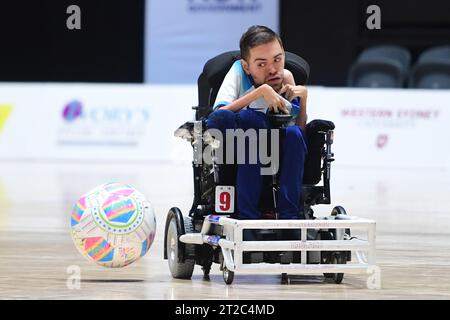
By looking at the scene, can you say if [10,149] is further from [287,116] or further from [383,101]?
[287,116]

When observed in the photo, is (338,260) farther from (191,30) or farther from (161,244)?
(191,30)

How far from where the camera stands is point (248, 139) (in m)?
5.92

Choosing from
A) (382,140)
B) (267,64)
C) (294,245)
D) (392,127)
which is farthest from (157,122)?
(294,245)

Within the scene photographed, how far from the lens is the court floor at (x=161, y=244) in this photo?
5711 millimetres

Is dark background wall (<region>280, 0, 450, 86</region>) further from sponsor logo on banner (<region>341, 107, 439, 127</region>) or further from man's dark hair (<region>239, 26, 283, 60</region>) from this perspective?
man's dark hair (<region>239, 26, 283, 60</region>)

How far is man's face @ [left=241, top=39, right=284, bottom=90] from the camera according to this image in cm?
613

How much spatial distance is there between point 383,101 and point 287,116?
13.7 m

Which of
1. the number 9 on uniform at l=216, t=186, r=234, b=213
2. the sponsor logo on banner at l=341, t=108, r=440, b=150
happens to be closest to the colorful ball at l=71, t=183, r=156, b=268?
the number 9 on uniform at l=216, t=186, r=234, b=213

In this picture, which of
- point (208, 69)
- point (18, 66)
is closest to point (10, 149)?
point (18, 66)

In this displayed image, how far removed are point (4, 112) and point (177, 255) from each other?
14.9m

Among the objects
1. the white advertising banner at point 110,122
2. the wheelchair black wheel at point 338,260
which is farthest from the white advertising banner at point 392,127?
the wheelchair black wheel at point 338,260

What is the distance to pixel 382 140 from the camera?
1925cm

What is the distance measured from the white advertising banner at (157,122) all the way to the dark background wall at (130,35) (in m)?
3.91

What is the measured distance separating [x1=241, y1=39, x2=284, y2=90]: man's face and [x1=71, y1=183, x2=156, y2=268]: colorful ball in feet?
3.16
